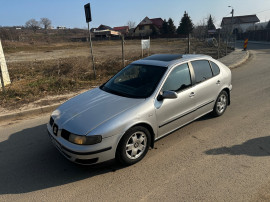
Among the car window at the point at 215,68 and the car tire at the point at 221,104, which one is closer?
the car window at the point at 215,68

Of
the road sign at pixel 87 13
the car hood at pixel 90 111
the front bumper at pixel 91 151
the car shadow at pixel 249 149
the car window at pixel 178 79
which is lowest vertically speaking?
the car shadow at pixel 249 149

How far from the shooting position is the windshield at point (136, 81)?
3.67m

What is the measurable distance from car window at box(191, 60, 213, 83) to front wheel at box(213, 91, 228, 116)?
646 millimetres

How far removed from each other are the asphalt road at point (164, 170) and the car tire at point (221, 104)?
0.35 m

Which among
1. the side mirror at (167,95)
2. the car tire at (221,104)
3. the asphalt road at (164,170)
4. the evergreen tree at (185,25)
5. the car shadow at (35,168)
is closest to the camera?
the asphalt road at (164,170)

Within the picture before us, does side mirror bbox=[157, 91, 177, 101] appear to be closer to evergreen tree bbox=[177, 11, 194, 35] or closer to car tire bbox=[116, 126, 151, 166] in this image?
car tire bbox=[116, 126, 151, 166]

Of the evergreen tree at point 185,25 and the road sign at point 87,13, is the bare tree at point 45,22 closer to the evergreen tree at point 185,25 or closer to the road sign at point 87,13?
the evergreen tree at point 185,25

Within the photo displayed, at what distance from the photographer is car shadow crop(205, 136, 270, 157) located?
136 inches

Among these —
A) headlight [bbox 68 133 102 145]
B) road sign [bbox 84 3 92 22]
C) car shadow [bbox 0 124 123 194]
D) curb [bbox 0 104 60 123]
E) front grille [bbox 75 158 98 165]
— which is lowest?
car shadow [bbox 0 124 123 194]

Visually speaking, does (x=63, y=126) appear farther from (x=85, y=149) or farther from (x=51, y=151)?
(x=51, y=151)

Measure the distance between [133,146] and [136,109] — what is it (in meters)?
0.58

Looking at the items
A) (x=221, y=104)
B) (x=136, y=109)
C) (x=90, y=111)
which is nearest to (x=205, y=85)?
(x=221, y=104)

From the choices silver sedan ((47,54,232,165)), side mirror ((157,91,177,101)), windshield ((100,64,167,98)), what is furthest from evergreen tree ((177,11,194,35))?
side mirror ((157,91,177,101))

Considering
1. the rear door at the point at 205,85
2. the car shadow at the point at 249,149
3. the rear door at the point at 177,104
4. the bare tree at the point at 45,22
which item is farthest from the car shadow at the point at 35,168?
the bare tree at the point at 45,22
